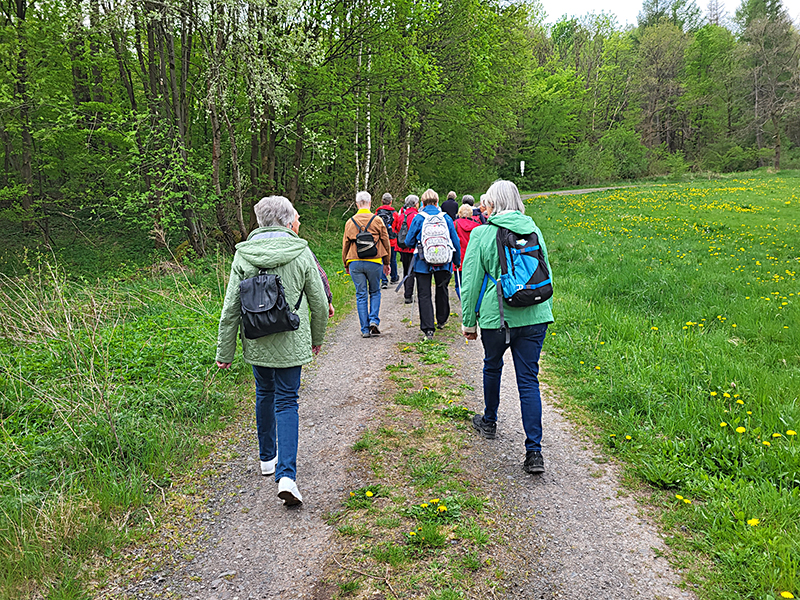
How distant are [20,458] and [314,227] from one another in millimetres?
15477

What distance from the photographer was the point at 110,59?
524 inches

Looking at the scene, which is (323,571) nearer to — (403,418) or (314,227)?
(403,418)

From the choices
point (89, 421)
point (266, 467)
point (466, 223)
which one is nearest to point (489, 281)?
point (266, 467)

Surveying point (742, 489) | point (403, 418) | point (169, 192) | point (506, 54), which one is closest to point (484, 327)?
point (403, 418)

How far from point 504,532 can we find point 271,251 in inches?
89.3

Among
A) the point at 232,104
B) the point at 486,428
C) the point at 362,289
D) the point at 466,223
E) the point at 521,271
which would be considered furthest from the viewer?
the point at 232,104

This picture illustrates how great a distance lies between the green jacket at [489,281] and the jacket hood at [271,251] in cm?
130

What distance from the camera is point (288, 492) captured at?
10.5ft

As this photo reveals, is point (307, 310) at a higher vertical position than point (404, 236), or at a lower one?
lower

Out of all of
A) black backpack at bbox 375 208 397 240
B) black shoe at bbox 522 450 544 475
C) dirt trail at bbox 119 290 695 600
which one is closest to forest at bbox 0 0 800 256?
black backpack at bbox 375 208 397 240

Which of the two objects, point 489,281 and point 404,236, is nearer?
point 489,281

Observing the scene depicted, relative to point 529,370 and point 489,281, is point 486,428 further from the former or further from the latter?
point 489,281

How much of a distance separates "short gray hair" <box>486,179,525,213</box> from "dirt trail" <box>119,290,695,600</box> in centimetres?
193

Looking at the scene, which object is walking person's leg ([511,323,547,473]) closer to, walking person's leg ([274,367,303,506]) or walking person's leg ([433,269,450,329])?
walking person's leg ([274,367,303,506])
